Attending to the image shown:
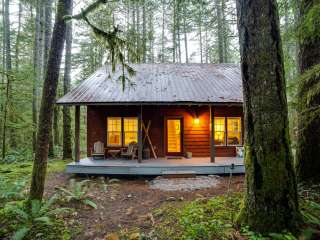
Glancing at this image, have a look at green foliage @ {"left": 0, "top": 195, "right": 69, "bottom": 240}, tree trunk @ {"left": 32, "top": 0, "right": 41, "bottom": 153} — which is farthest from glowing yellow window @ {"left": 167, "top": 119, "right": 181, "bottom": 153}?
tree trunk @ {"left": 32, "top": 0, "right": 41, "bottom": 153}

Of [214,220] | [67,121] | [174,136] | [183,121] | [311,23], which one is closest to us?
[311,23]

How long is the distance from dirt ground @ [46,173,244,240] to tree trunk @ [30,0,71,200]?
3.96ft

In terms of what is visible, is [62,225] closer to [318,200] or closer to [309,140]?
[318,200]

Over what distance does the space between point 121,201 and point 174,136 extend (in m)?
5.86

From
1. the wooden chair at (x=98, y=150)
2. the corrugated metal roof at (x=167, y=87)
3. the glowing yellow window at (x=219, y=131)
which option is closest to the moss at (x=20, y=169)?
the wooden chair at (x=98, y=150)

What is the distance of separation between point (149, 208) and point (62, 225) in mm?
2016

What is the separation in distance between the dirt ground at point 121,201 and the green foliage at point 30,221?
396 millimetres

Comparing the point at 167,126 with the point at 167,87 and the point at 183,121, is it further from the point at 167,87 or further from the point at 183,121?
the point at 167,87

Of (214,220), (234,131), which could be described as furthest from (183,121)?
(214,220)

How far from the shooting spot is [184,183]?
853 centimetres

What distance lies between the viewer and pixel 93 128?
12.0 metres

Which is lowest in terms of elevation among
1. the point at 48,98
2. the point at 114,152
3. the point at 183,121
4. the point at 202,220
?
the point at 202,220

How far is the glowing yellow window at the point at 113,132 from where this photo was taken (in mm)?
12016

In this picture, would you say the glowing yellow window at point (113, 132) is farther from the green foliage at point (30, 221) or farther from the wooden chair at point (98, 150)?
the green foliage at point (30, 221)
